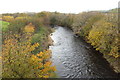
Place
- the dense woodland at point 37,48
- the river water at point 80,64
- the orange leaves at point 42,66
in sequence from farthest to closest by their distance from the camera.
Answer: the river water at point 80,64
the orange leaves at point 42,66
the dense woodland at point 37,48

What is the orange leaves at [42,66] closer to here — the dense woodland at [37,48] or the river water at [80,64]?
the dense woodland at [37,48]

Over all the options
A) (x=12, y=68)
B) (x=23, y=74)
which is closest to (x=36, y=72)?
(x=23, y=74)

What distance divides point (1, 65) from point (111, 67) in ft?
70.8

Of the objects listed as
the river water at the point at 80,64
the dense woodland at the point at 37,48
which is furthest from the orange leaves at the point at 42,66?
the river water at the point at 80,64

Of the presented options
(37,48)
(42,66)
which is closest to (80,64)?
(37,48)

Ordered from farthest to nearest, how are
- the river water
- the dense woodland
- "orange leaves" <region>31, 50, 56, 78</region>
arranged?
1. the river water
2. "orange leaves" <region>31, 50, 56, 78</region>
3. the dense woodland

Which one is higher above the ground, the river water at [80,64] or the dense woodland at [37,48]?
the dense woodland at [37,48]

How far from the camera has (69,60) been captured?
1089 inches

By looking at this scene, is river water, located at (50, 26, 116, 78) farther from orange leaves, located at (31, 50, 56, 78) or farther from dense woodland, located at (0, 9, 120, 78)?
orange leaves, located at (31, 50, 56, 78)

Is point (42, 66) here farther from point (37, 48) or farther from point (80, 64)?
point (37, 48)

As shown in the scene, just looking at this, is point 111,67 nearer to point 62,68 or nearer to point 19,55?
point 62,68

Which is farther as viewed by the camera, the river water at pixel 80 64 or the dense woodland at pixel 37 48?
the river water at pixel 80 64

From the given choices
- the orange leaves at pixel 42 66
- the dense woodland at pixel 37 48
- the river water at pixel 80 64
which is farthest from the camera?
the river water at pixel 80 64

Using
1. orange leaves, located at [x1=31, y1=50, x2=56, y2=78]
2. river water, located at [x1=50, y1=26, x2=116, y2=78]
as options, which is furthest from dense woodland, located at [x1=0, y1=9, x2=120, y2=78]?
river water, located at [x1=50, y1=26, x2=116, y2=78]
